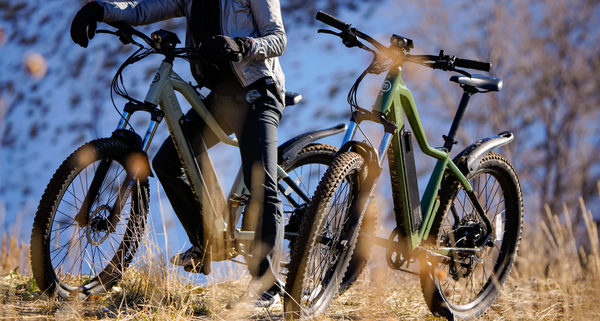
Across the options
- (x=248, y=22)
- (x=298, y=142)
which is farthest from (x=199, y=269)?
(x=248, y=22)

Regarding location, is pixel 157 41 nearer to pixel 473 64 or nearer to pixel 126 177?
pixel 126 177

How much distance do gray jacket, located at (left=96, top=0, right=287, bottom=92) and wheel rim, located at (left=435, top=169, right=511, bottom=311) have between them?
132cm

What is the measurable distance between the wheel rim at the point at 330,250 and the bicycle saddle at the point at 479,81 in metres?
0.88

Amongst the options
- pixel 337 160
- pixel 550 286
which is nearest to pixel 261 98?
pixel 337 160

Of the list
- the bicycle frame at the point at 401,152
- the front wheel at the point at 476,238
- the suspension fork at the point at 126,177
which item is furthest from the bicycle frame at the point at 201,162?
the front wheel at the point at 476,238

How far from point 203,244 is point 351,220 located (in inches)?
31.6

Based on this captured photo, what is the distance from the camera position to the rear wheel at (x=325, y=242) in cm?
255

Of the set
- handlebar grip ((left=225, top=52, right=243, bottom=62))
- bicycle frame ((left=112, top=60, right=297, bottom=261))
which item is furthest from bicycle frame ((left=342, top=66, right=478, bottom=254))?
bicycle frame ((left=112, top=60, right=297, bottom=261))

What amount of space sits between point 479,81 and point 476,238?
93 centimetres

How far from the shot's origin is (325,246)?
9.44ft

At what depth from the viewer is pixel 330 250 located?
9.34 ft

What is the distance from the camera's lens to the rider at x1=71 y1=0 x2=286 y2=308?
273 centimetres

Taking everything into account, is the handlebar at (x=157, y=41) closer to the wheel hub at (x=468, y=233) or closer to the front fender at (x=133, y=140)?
the front fender at (x=133, y=140)

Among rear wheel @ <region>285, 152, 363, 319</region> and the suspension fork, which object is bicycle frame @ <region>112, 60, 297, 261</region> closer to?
the suspension fork
